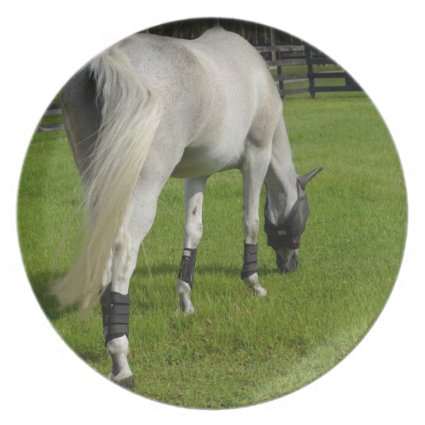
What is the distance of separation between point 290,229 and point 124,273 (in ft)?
2.92

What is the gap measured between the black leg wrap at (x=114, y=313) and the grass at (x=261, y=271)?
0.28 feet

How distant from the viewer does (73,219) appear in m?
3.33

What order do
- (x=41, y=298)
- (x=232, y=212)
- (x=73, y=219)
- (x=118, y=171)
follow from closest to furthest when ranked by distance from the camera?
(x=118, y=171)
(x=73, y=219)
(x=41, y=298)
(x=232, y=212)

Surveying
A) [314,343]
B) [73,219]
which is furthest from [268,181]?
[73,219]

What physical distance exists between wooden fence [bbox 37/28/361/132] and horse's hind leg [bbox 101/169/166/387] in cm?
80

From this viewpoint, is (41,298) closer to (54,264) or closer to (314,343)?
(54,264)

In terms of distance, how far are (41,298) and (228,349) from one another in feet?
2.60

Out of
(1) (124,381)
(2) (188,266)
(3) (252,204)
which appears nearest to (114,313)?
(1) (124,381)

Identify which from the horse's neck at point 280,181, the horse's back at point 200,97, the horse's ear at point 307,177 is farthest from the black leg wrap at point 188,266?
the horse's ear at point 307,177

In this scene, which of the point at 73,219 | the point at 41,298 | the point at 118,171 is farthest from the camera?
the point at 41,298

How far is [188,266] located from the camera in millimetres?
3682

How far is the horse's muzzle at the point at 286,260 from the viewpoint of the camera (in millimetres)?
3750

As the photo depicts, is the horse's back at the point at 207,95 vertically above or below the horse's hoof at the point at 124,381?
above

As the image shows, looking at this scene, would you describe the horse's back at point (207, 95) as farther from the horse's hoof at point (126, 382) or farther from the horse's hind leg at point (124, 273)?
the horse's hoof at point (126, 382)
